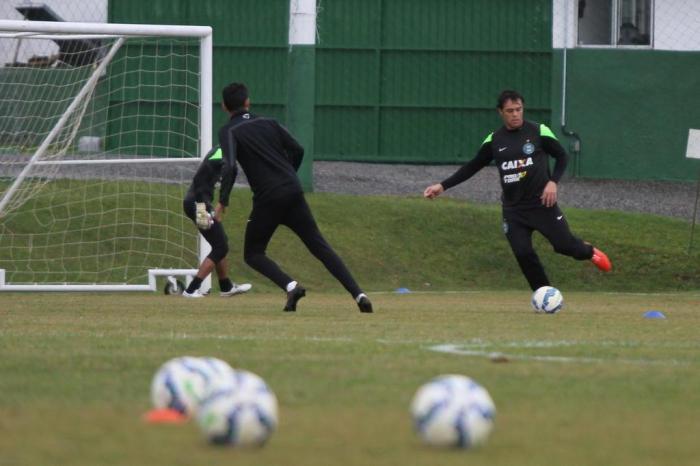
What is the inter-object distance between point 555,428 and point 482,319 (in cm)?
637

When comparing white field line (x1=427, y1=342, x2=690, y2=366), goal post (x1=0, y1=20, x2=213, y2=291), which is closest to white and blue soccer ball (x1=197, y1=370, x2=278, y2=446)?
white field line (x1=427, y1=342, x2=690, y2=366)

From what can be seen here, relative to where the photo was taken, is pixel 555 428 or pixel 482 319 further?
pixel 482 319

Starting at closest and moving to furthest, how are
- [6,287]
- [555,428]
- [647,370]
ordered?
[555,428], [647,370], [6,287]

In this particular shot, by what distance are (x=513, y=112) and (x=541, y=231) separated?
3.91 feet

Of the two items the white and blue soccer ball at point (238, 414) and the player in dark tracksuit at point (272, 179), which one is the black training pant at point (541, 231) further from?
the white and blue soccer ball at point (238, 414)

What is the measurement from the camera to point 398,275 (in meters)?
21.6

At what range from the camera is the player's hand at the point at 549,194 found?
14453 millimetres

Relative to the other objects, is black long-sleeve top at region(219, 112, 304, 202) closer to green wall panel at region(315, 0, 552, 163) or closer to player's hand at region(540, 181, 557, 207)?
player's hand at region(540, 181, 557, 207)

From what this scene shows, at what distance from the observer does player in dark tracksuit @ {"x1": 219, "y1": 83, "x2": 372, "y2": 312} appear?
1341cm

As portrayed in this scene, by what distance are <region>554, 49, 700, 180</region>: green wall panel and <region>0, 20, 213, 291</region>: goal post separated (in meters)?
10.6

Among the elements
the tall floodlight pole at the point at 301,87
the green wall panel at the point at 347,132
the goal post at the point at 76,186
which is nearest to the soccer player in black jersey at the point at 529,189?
the goal post at the point at 76,186

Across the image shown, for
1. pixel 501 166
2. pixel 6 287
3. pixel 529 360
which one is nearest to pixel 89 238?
pixel 6 287

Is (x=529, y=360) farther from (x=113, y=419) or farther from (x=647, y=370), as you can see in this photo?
(x=113, y=419)

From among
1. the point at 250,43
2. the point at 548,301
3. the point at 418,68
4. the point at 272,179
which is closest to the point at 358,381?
the point at 272,179
